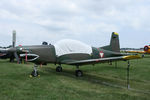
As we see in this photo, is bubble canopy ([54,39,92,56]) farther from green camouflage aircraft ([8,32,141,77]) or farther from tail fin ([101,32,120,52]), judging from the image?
tail fin ([101,32,120,52])

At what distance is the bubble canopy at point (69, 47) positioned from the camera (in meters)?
8.79

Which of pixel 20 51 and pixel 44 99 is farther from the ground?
pixel 20 51

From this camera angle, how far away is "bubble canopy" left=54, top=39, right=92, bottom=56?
879 centimetres

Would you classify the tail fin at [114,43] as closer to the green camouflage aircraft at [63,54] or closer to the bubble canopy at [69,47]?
the green camouflage aircraft at [63,54]

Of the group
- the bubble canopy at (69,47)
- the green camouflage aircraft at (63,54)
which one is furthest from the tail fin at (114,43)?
the bubble canopy at (69,47)

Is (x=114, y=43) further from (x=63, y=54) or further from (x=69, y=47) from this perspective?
(x=63, y=54)

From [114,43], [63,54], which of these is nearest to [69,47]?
[63,54]

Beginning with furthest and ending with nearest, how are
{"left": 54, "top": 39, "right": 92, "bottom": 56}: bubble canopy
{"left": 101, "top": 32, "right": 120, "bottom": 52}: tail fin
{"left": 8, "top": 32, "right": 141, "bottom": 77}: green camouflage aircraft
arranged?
{"left": 101, "top": 32, "right": 120, "bottom": 52}: tail fin < {"left": 54, "top": 39, "right": 92, "bottom": 56}: bubble canopy < {"left": 8, "top": 32, "right": 141, "bottom": 77}: green camouflage aircraft

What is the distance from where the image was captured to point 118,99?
4.36 metres

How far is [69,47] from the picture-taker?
9.07m

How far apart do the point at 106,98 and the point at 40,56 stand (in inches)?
197

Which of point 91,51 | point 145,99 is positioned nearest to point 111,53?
point 91,51

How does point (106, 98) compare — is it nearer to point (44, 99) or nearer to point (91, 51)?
point (44, 99)

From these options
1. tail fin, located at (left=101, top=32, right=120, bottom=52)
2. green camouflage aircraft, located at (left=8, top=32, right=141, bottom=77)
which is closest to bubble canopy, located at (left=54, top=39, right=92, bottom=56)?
green camouflage aircraft, located at (left=8, top=32, right=141, bottom=77)
